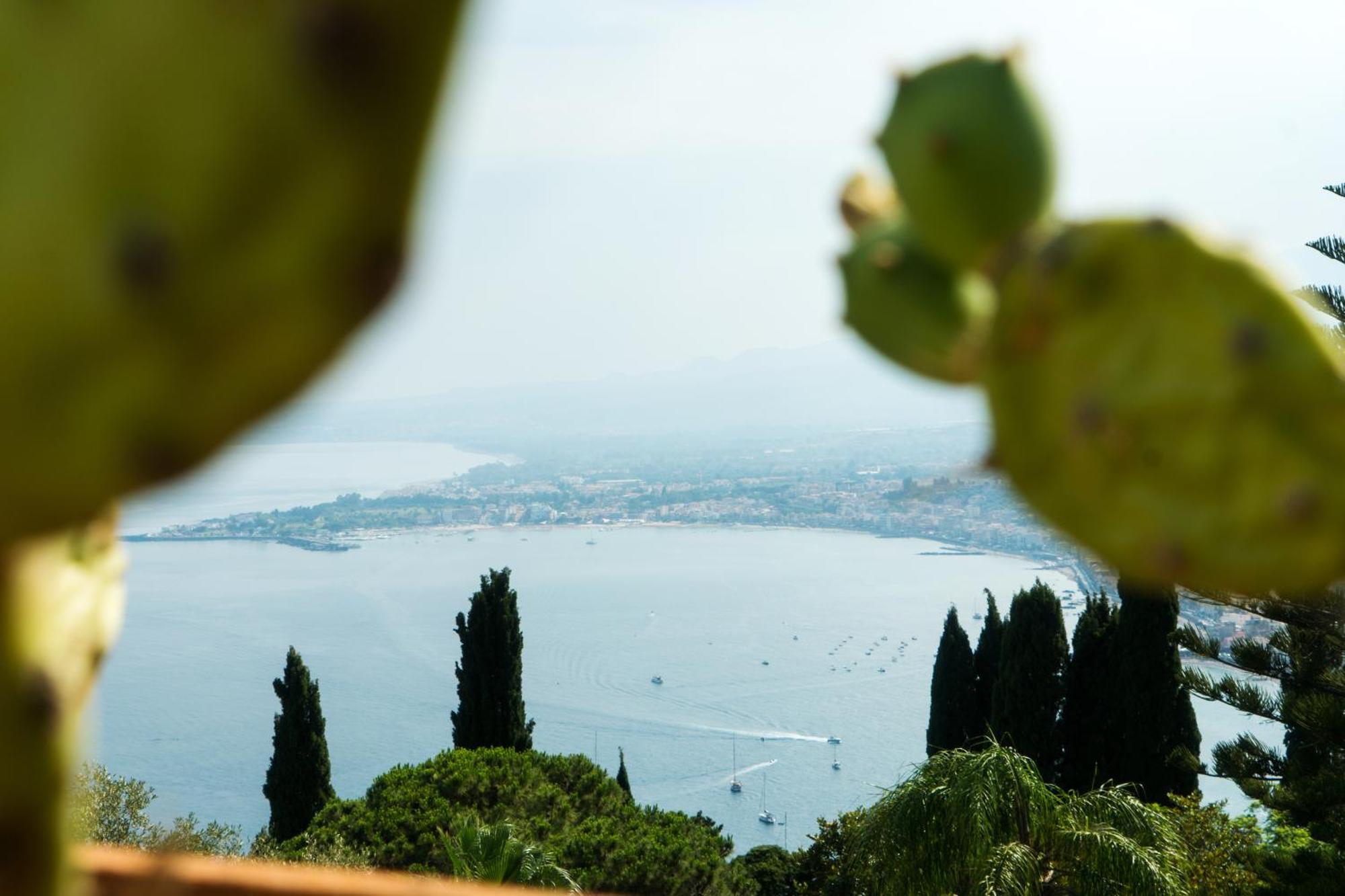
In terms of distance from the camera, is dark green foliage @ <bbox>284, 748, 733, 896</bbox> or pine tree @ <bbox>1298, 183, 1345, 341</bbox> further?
dark green foliage @ <bbox>284, 748, 733, 896</bbox>

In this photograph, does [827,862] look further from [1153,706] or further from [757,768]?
[757,768]

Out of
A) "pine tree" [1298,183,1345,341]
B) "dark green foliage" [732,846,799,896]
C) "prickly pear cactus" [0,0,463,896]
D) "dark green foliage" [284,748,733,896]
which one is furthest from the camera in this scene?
"dark green foliage" [732,846,799,896]

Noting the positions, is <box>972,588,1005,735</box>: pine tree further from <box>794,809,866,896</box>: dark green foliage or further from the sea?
<box>794,809,866,896</box>: dark green foliage

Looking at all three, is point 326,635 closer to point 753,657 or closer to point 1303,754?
point 753,657

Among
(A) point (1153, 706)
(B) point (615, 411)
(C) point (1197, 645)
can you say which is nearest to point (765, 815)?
(A) point (1153, 706)

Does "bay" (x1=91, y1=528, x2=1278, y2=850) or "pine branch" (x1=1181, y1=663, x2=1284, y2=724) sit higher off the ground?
"pine branch" (x1=1181, y1=663, x2=1284, y2=724)

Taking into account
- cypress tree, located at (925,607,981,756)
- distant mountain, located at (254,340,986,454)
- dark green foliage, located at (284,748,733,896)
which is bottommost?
dark green foliage, located at (284,748,733,896)

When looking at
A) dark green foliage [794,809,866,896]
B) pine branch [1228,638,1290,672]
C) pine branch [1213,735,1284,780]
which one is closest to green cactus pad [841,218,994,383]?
pine branch [1228,638,1290,672]
